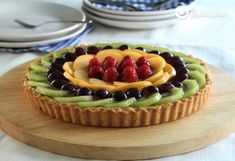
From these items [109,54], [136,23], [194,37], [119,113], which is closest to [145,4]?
[136,23]

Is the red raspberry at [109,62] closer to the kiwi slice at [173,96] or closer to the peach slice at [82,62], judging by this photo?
the peach slice at [82,62]

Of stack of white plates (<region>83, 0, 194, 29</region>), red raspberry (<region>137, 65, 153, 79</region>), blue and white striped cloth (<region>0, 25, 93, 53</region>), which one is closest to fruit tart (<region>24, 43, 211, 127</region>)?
red raspberry (<region>137, 65, 153, 79</region>)

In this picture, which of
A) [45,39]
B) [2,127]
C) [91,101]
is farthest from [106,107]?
[45,39]

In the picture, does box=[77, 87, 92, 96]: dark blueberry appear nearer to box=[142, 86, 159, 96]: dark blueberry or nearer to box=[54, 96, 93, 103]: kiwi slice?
box=[54, 96, 93, 103]: kiwi slice

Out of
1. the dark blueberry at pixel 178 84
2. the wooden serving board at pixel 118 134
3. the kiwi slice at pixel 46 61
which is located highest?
the dark blueberry at pixel 178 84

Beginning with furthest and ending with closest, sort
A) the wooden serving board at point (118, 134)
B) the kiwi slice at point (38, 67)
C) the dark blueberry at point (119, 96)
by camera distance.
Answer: the kiwi slice at point (38, 67) → the dark blueberry at point (119, 96) → the wooden serving board at point (118, 134)

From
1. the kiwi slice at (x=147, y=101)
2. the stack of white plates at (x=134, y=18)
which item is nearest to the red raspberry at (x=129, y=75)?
the kiwi slice at (x=147, y=101)
